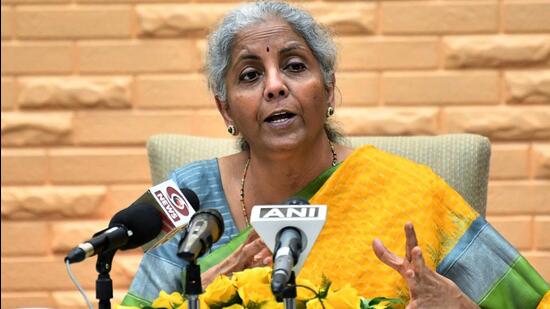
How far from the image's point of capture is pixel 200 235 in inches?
75.2

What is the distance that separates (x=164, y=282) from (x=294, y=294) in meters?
1.21

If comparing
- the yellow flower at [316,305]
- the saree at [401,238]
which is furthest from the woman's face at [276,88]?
the yellow flower at [316,305]

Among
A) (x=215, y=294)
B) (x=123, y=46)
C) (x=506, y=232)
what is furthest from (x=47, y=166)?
(x=215, y=294)

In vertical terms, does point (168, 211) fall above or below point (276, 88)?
below

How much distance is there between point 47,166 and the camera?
14.5 feet

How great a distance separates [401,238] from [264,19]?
2.31 feet

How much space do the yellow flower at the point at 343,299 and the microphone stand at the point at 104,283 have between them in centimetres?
42

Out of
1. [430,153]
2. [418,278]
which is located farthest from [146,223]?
[430,153]

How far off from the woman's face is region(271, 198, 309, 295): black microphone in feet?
3.52

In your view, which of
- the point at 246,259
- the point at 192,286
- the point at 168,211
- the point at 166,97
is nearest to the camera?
the point at 192,286

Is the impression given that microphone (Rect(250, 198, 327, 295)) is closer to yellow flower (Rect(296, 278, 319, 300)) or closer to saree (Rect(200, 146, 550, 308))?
yellow flower (Rect(296, 278, 319, 300))

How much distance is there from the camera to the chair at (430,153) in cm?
330

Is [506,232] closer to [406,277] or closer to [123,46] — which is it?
[123,46]

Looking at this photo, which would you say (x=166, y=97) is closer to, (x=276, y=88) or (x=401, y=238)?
(x=276, y=88)
